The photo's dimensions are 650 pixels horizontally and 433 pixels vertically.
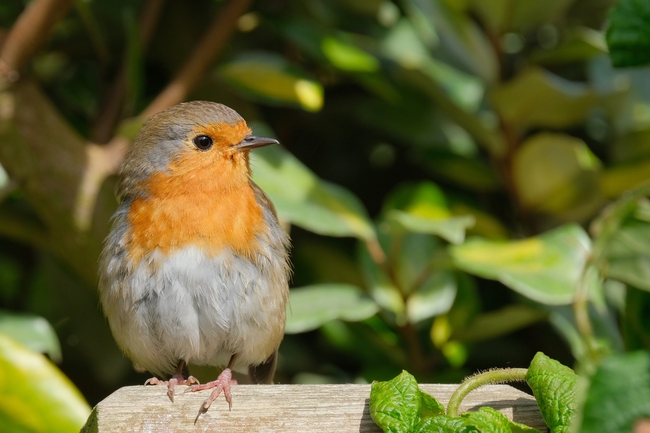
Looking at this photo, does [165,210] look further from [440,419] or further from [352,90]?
[352,90]

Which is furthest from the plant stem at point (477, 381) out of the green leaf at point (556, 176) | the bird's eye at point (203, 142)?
the green leaf at point (556, 176)

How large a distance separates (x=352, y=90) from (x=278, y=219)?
1.20 meters

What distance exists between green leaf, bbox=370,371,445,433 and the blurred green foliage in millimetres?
791

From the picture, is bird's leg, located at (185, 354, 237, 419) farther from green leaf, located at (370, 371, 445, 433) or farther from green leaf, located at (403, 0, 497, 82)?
green leaf, located at (403, 0, 497, 82)

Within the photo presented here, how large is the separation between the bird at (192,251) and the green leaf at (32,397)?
0.26 metres

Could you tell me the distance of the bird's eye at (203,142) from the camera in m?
2.60

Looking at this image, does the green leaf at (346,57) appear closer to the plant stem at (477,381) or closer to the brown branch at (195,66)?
the brown branch at (195,66)

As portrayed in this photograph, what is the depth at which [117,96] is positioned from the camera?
346 centimetres

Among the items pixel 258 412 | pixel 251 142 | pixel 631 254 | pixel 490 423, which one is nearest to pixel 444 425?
pixel 490 423

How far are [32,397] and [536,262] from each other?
60.4 inches

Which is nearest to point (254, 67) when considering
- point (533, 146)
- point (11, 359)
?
point (533, 146)

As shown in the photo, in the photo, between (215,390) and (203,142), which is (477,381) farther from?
(203,142)

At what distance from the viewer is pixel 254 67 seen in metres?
3.06

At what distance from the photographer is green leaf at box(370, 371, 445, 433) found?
1462 mm
